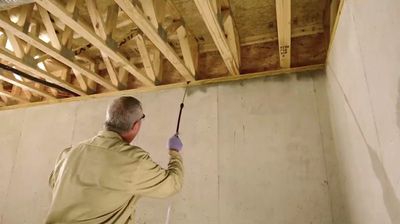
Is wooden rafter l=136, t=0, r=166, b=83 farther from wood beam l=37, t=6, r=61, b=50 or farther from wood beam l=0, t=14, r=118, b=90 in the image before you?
wood beam l=37, t=6, r=61, b=50

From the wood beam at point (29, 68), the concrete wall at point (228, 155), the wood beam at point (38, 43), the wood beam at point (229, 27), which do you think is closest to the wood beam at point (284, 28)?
the concrete wall at point (228, 155)

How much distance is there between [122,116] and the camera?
67.5 inches

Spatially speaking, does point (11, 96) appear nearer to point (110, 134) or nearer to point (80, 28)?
point (80, 28)

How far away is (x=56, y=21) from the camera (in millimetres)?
2973

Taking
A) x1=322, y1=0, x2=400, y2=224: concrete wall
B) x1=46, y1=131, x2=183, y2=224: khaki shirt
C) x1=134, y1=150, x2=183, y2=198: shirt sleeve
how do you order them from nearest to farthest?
1. x1=322, y1=0, x2=400, y2=224: concrete wall
2. x1=46, y1=131, x2=183, y2=224: khaki shirt
3. x1=134, y1=150, x2=183, y2=198: shirt sleeve

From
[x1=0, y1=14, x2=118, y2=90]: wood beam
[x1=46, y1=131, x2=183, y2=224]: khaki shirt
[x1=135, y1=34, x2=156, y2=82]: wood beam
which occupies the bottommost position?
[x1=46, y1=131, x2=183, y2=224]: khaki shirt

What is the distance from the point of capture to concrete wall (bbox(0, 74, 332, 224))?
2.67m

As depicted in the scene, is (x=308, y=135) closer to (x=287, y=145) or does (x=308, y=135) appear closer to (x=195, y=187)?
(x=287, y=145)

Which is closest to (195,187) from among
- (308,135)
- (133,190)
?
(308,135)

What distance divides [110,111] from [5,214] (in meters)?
2.73

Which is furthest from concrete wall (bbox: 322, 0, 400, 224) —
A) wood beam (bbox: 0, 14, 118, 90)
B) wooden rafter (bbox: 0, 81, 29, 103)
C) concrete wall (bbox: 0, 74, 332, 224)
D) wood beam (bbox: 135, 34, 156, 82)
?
wooden rafter (bbox: 0, 81, 29, 103)

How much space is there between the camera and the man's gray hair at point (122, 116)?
171cm

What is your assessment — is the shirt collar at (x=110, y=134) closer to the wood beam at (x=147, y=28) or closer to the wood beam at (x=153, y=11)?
the wood beam at (x=147, y=28)

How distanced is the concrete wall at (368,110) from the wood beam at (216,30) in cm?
86
